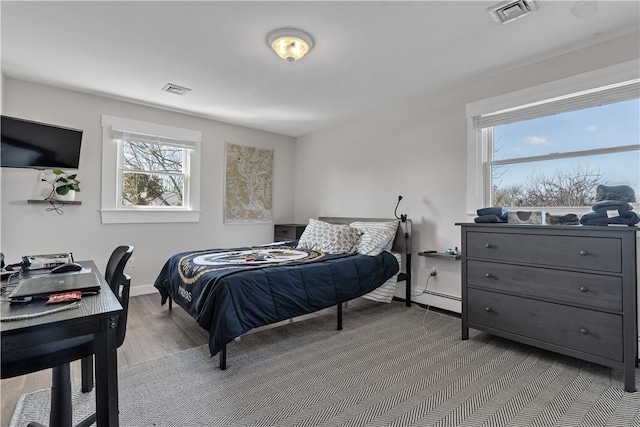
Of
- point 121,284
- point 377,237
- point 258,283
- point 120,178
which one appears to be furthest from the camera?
point 120,178

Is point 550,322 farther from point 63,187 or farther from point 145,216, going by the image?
point 63,187

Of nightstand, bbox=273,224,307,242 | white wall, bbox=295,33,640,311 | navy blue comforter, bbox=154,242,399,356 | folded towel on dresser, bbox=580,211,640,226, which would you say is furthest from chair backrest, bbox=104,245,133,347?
nightstand, bbox=273,224,307,242

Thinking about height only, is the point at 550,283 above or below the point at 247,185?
below

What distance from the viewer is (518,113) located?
9.64ft

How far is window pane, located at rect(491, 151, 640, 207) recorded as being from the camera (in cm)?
243

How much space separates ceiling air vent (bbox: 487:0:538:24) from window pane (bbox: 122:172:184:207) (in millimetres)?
3898

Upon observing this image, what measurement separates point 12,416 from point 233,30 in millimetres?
2658

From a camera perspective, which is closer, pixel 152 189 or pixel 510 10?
pixel 510 10

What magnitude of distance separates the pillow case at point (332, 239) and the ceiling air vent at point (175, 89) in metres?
2.12

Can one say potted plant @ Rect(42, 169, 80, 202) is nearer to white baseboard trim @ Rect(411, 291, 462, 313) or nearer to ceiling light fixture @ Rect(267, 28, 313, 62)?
ceiling light fixture @ Rect(267, 28, 313, 62)

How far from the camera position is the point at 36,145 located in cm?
219

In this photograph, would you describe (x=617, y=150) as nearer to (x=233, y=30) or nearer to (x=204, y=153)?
(x=233, y=30)

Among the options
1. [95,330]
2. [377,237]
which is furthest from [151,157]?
[95,330]

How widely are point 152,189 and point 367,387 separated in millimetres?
3581
